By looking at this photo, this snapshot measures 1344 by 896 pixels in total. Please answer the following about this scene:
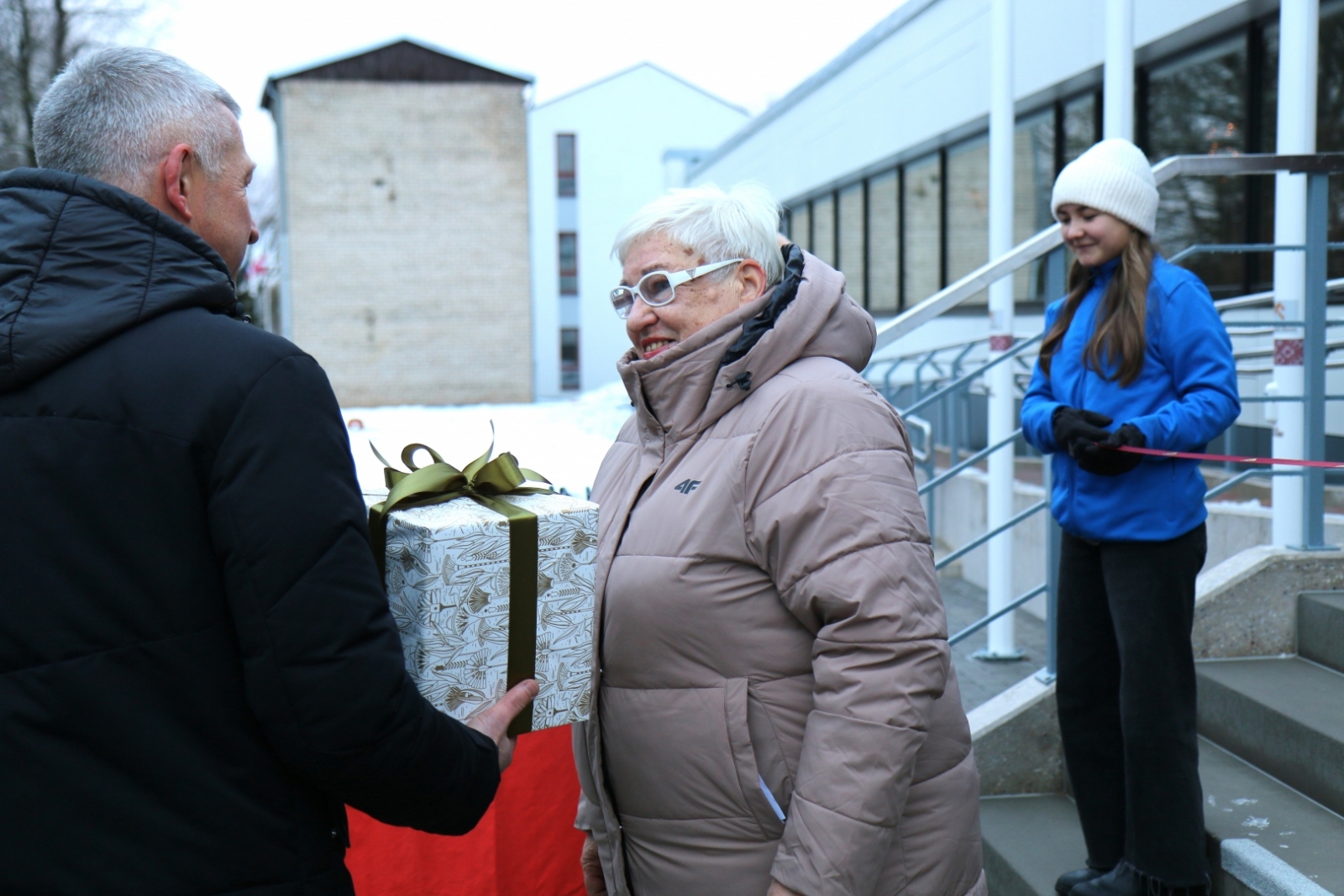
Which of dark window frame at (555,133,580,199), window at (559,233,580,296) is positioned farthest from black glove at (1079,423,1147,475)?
dark window frame at (555,133,580,199)

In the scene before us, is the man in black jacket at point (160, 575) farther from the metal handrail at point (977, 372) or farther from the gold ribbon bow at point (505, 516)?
the metal handrail at point (977, 372)

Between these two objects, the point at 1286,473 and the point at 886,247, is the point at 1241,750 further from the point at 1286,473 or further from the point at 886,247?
the point at 886,247

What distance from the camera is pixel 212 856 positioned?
4.39 ft

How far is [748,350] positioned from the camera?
1.84 metres

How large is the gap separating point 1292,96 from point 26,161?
18.2 metres

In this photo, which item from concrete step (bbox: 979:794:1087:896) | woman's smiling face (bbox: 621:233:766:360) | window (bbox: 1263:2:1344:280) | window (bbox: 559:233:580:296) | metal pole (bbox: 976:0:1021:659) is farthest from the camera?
window (bbox: 559:233:580:296)

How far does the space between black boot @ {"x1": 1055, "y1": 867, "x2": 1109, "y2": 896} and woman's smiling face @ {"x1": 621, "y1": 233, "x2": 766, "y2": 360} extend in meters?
1.73

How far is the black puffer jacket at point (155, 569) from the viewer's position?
1.28 metres

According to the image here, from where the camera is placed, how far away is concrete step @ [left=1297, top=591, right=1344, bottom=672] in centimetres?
334

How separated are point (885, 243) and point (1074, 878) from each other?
11.5m

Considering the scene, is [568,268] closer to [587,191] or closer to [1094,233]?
[587,191]

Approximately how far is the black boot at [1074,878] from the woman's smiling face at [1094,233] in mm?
1444

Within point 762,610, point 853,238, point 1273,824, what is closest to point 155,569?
point 762,610

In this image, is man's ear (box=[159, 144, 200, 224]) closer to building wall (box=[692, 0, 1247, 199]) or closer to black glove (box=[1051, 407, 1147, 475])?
black glove (box=[1051, 407, 1147, 475])
